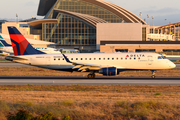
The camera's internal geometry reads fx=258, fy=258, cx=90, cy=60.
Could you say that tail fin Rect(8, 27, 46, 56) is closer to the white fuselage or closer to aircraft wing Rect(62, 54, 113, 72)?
the white fuselage

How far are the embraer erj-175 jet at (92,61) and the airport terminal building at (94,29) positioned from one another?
62629 mm

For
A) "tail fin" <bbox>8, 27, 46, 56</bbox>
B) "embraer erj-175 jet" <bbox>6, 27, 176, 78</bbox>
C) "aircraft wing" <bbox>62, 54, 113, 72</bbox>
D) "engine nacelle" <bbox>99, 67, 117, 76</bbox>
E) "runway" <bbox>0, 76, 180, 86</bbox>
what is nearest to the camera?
"runway" <bbox>0, 76, 180, 86</bbox>

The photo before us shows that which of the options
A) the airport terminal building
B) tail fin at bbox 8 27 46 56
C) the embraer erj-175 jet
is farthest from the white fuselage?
the airport terminal building

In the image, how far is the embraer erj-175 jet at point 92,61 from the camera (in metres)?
35.0

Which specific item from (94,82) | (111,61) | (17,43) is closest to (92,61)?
(111,61)

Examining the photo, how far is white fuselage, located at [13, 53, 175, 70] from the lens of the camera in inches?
1380

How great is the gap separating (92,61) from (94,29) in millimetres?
84806

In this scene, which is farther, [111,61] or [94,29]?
[94,29]

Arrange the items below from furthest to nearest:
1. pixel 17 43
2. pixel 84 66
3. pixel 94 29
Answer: pixel 94 29 → pixel 17 43 → pixel 84 66

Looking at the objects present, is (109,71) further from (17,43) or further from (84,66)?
(17,43)

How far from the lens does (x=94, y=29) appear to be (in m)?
120

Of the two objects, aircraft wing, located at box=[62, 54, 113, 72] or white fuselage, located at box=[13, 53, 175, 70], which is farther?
white fuselage, located at box=[13, 53, 175, 70]

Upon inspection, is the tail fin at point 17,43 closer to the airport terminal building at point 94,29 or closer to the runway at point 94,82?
the runway at point 94,82

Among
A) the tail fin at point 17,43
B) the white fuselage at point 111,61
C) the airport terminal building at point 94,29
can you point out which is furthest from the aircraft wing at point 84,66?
the airport terminal building at point 94,29
